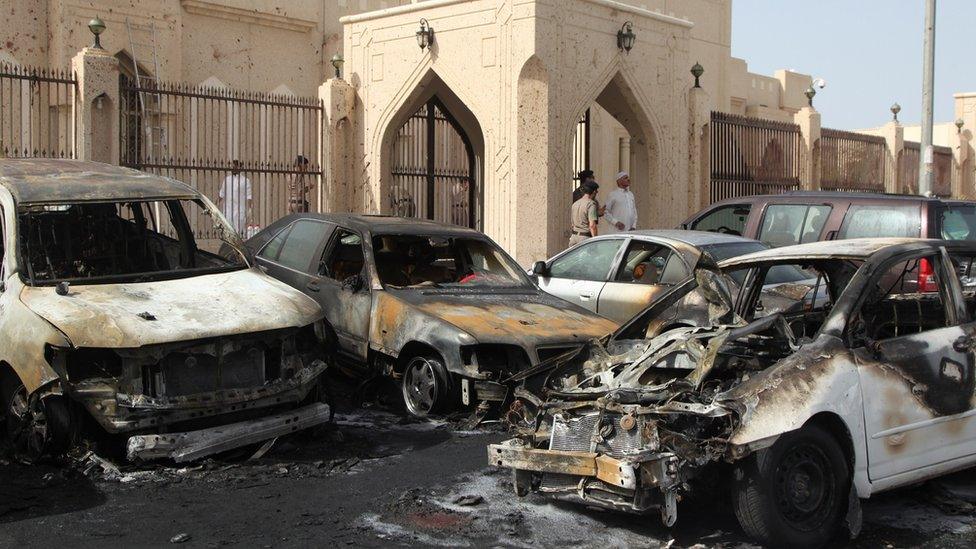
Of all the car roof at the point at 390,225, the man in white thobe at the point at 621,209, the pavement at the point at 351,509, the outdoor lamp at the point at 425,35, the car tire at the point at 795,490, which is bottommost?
the pavement at the point at 351,509

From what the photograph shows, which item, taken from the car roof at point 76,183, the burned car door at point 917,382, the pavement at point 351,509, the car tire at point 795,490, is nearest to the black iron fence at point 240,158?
the car roof at point 76,183

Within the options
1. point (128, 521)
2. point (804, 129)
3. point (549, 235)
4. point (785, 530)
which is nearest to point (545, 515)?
point (785, 530)

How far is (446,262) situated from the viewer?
10547mm

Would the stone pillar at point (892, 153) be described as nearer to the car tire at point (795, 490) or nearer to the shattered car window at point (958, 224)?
the shattered car window at point (958, 224)

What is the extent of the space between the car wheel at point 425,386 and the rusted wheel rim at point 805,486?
341 centimetres

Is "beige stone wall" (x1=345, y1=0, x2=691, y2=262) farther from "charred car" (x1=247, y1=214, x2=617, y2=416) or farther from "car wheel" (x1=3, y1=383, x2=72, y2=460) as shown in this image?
"car wheel" (x1=3, y1=383, x2=72, y2=460)

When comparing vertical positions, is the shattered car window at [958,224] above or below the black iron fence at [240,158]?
below

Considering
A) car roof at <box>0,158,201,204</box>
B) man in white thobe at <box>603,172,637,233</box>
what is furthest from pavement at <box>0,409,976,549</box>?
man in white thobe at <box>603,172,637,233</box>

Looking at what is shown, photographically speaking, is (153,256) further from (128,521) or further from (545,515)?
(545,515)

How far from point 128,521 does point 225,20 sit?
18040mm

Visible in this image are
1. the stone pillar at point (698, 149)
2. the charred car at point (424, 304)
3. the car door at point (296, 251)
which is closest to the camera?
the charred car at point (424, 304)

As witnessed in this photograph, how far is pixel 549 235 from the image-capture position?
16.1 metres

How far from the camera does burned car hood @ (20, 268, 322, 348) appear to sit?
6.93 metres

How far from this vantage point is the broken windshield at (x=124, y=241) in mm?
8359
